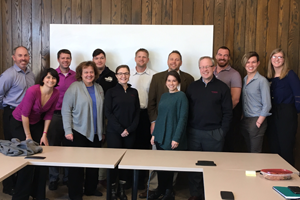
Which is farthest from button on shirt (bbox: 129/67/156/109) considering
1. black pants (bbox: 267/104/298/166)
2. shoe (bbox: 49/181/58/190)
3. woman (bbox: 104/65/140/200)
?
black pants (bbox: 267/104/298/166)

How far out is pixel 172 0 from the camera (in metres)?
3.84

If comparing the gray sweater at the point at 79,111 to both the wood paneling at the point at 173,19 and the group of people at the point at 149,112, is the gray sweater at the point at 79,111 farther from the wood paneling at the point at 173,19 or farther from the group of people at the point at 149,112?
the wood paneling at the point at 173,19

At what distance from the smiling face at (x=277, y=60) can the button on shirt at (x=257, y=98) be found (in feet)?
0.83

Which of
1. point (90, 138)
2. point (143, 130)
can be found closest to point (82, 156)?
point (90, 138)

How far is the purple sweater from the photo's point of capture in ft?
9.00

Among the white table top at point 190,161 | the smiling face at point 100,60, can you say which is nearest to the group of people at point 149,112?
the smiling face at point 100,60

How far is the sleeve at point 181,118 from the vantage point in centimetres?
266

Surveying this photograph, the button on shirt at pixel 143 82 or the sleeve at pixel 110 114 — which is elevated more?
the button on shirt at pixel 143 82

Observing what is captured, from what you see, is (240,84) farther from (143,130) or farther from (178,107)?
(143,130)

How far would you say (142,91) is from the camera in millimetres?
3562

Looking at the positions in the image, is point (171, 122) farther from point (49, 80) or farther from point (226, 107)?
point (49, 80)

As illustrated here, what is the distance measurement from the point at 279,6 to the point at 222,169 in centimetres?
289

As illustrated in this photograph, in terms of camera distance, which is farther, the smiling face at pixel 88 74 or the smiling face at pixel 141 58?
the smiling face at pixel 141 58

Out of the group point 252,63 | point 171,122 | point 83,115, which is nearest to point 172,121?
point 171,122
